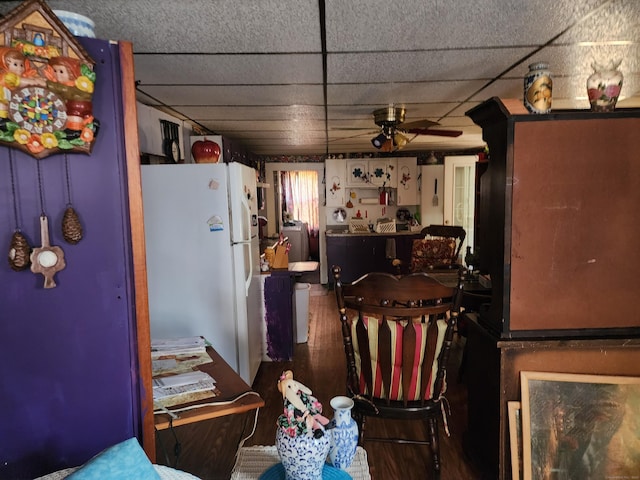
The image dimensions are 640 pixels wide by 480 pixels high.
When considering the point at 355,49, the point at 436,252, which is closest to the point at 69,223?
the point at 355,49

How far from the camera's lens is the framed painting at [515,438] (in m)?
1.73

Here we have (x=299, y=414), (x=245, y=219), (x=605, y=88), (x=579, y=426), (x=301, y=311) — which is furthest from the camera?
(x=301, y=311)

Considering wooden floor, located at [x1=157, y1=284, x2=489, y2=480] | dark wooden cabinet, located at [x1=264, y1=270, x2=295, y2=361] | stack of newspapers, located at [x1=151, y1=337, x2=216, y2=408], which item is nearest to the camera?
stack of newspapers, located at [x1=151, y1=337, x2=216, y2=408]

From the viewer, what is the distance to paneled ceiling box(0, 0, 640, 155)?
136 centimetres

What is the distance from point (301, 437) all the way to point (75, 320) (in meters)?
0.77

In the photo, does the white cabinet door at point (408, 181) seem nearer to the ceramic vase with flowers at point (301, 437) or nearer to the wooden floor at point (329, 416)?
the wooden floor at point (329, 416)

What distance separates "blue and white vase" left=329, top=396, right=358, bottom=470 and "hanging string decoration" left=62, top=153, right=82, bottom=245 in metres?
1.01

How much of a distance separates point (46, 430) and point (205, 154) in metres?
1.90

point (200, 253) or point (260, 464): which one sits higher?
point (200, 253)

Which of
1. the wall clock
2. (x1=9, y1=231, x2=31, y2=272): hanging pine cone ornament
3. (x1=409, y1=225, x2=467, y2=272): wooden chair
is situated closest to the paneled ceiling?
the wall clock

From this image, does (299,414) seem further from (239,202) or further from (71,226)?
(239,202)

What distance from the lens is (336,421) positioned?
1356mm

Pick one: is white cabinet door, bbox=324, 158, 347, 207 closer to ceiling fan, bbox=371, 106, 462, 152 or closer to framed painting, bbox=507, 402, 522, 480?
Result: ceiling fan, bbox=371, 106, 462, 152

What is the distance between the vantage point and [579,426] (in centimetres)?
172
